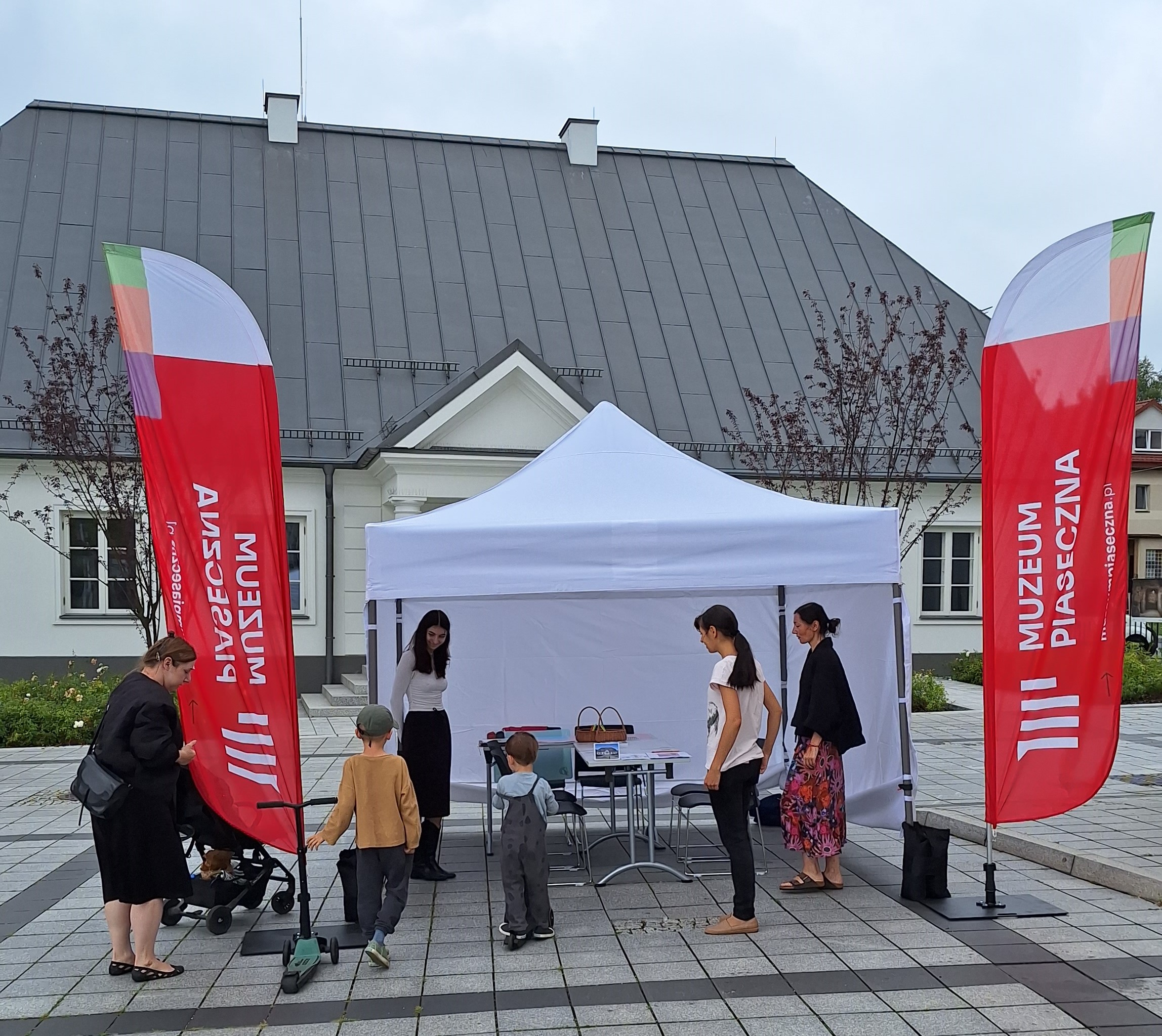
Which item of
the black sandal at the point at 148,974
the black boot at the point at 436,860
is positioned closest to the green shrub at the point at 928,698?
the black boot at the point at 436,860

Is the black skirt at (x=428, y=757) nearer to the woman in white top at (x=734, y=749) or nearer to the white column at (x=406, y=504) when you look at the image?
the woman in white top at (x=734, y=749)

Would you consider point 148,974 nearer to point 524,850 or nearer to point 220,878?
point 220,878

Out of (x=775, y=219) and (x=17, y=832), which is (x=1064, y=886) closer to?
(x=17, y=832)

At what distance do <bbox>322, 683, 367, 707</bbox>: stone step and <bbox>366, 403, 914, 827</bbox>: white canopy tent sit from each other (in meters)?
6.26

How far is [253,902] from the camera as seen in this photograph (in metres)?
6.57

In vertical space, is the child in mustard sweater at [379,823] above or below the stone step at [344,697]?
above

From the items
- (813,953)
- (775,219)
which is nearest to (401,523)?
(813,953)

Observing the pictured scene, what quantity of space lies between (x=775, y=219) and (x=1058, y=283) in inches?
714

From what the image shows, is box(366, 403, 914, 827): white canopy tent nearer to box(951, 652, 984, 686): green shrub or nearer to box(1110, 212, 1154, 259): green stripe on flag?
box(1110, 212, 1154, 259): green stripe on flag

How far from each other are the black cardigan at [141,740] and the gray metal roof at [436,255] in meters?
11.9

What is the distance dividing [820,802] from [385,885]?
2681 mm

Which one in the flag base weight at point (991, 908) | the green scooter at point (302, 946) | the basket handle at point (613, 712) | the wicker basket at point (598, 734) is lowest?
the flag base weight at point (991, 908)

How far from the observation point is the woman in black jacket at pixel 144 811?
5402mm

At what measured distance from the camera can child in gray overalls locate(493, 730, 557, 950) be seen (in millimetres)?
6102
